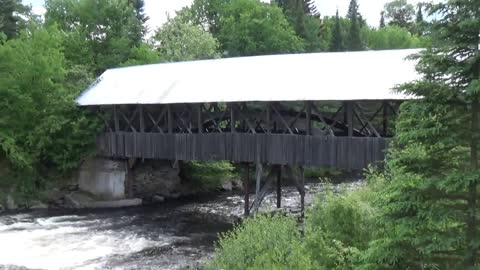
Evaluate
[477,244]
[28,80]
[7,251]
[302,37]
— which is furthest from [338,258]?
[302,37]

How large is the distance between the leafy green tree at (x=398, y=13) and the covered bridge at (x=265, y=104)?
58.7 metres

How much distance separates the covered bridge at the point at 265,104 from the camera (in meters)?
16.5

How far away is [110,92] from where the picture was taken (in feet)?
79.2

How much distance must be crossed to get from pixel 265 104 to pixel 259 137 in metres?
2.13

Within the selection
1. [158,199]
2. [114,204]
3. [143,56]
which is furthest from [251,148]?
[143,56]

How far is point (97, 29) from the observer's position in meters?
37.8

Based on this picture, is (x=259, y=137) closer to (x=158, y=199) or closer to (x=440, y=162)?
(x=158, y=199)

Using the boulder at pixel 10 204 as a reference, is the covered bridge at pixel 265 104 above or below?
above

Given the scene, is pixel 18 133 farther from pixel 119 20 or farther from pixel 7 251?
pixel 119 20

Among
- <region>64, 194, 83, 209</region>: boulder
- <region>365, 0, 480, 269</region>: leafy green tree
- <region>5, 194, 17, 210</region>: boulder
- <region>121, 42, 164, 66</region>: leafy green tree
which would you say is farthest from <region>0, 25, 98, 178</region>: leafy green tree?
<region>365, 0, 480, 269</region>: leafy green tree

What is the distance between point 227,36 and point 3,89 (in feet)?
84.0

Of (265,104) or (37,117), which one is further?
(37,117)

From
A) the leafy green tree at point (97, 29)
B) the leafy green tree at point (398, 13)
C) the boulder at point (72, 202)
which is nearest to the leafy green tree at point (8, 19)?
the leafy green tree at point (97, 29)

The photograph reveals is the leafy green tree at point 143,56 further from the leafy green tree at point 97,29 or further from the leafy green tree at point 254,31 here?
the leafy green tree at point 254,31
